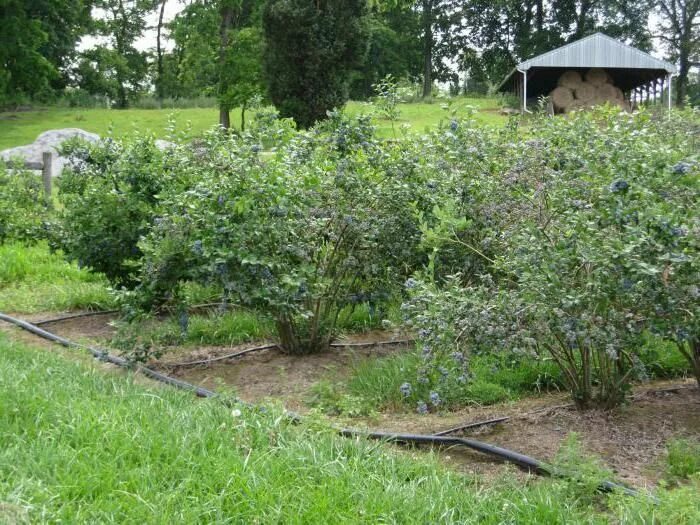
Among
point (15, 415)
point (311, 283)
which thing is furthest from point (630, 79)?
point (15, 415)

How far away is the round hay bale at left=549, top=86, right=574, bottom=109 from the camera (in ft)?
82.0

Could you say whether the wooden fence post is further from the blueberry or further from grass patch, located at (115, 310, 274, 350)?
the blueberry

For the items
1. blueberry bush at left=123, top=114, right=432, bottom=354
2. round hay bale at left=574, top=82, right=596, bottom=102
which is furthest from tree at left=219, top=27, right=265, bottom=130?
blueberry bush at left=123, top=114, right=432, bottom=354

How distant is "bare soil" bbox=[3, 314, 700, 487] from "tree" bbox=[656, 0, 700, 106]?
4129cm

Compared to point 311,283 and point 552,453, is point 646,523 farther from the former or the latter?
point 311,283

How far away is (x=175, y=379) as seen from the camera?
186 inches

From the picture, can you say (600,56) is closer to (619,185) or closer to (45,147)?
(45,147)

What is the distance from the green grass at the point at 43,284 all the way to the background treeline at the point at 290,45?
10.1 metres

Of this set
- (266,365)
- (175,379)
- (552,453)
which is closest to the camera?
(552,453)

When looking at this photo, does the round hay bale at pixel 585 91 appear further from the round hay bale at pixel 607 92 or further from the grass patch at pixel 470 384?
the grass patch at pixel 470 384

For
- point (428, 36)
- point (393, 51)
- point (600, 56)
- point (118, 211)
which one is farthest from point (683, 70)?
point (118, 211)

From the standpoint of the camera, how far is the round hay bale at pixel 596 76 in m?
25.9

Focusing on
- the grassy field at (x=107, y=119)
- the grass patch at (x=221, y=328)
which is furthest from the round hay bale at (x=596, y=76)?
the grass patch at (x=221, y=328)

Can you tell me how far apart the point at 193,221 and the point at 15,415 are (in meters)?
1.46
